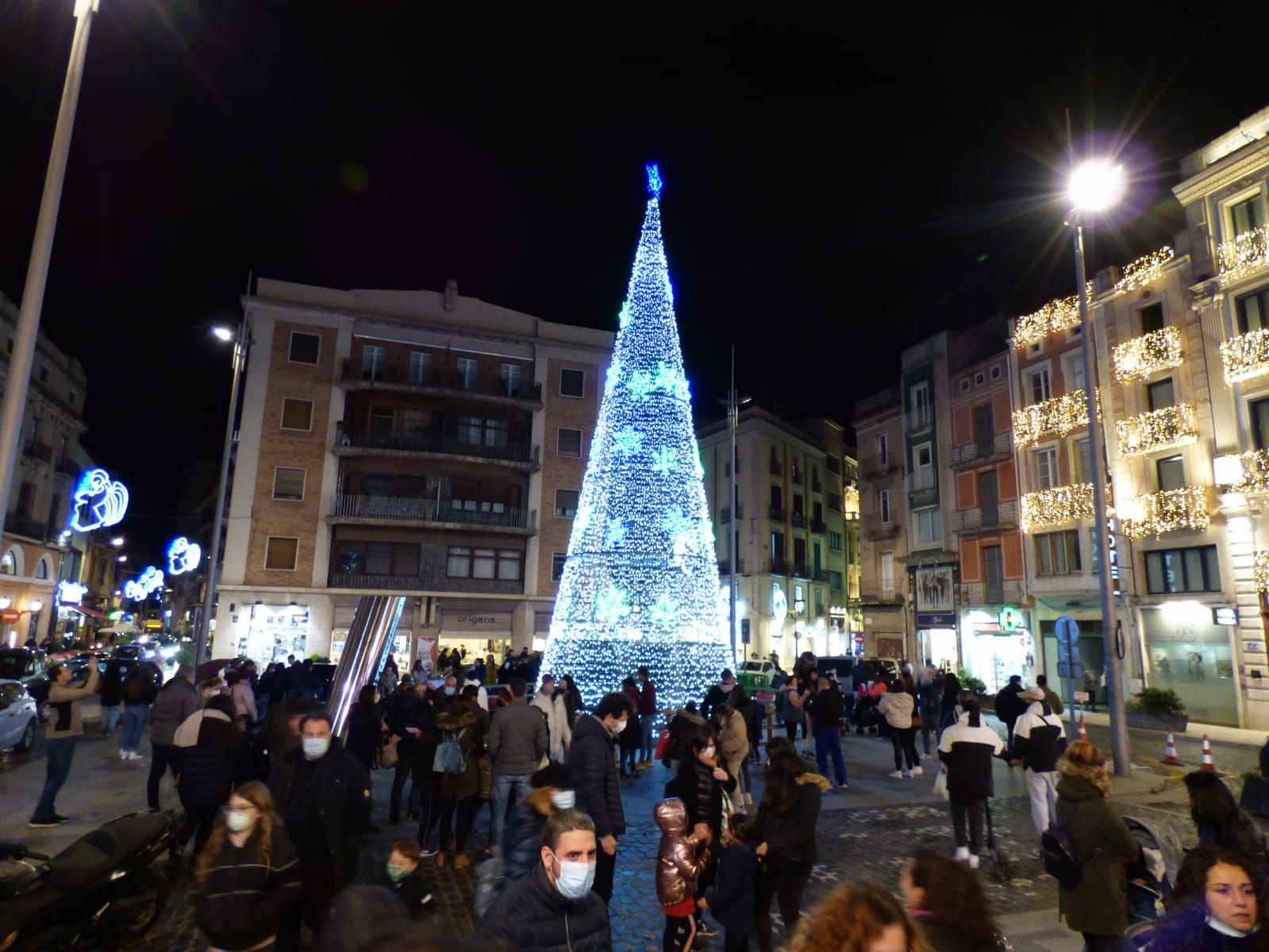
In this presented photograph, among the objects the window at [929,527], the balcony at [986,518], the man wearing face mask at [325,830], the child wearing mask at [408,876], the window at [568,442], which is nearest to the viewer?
the child wearing mask at [408,876]

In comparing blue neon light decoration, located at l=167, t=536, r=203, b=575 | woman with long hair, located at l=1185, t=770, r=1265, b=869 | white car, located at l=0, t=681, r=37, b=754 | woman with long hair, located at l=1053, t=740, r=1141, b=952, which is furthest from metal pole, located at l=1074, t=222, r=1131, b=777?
blue neon light decoration, located at l=167, t=536, r=203, b=575

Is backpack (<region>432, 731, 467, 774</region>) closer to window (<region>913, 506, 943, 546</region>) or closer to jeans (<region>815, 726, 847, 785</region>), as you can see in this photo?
jeans (<region>815, 726, 847, 785</region>)

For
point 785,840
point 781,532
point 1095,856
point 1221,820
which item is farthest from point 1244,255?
point 781,532

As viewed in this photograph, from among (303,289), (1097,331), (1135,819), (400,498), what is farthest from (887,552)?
(1135,819)

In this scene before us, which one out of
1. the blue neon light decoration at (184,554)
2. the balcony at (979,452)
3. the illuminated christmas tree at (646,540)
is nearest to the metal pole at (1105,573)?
the illuminated christmas tree at (646,540)

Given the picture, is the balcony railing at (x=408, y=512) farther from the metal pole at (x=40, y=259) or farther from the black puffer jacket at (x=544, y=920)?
the black puffer jacket at (x=544, y=920)

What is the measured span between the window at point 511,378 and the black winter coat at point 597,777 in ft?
107

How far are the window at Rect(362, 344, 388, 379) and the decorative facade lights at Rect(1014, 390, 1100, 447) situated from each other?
27400 mm

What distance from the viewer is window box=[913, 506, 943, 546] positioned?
34094 millimetres

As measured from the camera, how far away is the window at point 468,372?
123ft

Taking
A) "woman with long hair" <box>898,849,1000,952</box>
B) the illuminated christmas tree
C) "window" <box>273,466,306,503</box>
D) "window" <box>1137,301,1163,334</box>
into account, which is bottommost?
"woman with long hair" <box>898,849,1000,952</box>

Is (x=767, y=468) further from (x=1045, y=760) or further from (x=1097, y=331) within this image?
(x=1045, y=760)

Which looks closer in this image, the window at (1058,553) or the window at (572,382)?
the window at (1058,553)

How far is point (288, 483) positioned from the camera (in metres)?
34.1
